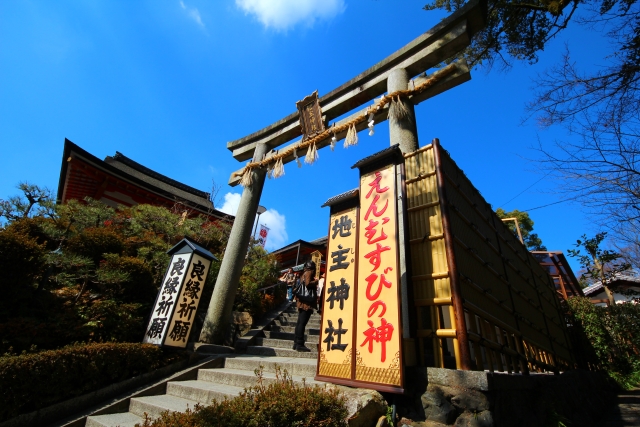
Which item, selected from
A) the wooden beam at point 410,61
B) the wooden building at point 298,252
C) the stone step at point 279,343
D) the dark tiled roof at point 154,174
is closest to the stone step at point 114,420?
the stone step at point 279,343

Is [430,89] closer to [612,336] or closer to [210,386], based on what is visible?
[210,386]

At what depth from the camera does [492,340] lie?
13.7ft

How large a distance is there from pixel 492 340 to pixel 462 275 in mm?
1171

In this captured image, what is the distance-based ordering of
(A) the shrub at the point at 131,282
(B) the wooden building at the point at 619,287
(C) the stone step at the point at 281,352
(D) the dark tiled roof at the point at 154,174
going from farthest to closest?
(D) the dark tiled roof at the point at 154,174
(B) the wooden building at the point at 619,287
(A) the shrub at the point at 131,282
(C) the stone step at the point at 281,352

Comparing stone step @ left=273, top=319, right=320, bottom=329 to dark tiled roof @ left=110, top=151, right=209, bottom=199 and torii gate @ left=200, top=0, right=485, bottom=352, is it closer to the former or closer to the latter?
torii gate @ left=200, top=0, right=485, bottom=352

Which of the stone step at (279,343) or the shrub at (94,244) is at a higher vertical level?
the shrub at (94,244)

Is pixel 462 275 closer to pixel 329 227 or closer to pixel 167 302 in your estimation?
pixel 329 227

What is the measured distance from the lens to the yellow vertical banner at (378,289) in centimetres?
344

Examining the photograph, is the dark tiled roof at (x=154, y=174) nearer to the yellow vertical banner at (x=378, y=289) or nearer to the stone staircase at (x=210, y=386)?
the stone staircase at (x=210, y=386)

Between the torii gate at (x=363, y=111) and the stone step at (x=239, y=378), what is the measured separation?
7.06ft

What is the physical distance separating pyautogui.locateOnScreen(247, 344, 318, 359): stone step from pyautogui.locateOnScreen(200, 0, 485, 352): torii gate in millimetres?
1224

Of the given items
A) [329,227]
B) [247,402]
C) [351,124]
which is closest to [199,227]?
[351,124]

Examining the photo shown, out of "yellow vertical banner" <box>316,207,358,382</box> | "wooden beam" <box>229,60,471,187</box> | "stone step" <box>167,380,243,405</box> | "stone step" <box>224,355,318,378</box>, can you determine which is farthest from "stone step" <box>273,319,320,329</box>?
"wooden beam" <box>229,60,471,187</box>

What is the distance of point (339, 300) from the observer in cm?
430
